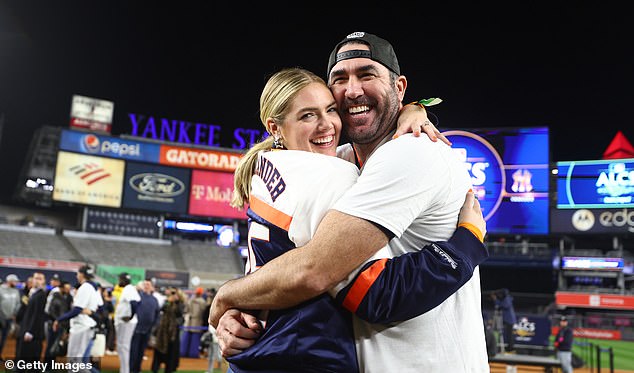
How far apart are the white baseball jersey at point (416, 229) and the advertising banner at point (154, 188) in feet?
129

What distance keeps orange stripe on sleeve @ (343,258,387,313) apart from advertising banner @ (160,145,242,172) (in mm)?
39170

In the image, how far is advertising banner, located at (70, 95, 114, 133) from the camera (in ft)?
153

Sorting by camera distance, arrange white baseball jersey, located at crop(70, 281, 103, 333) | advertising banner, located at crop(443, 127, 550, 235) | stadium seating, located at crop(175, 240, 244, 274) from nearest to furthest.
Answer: white baseball jersey, located at crop(70, 281, 103, 333) → advertising banner, located at crop(443, 127, 550, 235) → stadium seating, located at crop(175, 240, 244, 274)

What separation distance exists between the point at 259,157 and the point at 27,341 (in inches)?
408

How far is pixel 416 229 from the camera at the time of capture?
2129mm

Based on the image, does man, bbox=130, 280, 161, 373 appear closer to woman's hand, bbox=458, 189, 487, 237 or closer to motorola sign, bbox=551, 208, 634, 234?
woman's hand, bbox=458, 189, 487, 237

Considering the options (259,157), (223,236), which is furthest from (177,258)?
(259,157)

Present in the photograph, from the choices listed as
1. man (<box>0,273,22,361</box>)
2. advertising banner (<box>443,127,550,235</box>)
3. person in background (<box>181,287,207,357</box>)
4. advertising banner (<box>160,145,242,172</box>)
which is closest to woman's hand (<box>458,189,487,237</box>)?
advertising banner (<box>443,127,550,235</box>)

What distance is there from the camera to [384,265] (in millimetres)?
1926

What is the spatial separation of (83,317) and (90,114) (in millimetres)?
39114

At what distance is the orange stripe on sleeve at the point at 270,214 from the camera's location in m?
2.03

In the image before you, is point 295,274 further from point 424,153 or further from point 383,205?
point 424,153

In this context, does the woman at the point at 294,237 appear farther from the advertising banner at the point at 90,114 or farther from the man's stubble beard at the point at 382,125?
the advertising banner at the point at 90,114

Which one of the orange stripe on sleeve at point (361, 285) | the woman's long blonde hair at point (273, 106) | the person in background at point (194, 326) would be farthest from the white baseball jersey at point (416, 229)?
the person in background at point (194, 326)
